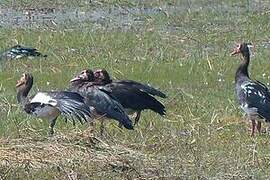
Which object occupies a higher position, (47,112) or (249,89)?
(249,89)

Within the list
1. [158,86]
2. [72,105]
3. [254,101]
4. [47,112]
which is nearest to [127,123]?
[72,105]

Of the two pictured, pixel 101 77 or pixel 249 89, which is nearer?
pixel 249 89

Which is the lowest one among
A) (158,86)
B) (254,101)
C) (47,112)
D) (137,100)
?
(158,86)

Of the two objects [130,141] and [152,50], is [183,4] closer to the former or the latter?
[152,50]

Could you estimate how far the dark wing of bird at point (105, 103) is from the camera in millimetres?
11883

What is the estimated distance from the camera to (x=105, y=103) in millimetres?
12141

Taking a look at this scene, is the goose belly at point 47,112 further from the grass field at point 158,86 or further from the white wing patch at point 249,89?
the white wing patch at point 249,89

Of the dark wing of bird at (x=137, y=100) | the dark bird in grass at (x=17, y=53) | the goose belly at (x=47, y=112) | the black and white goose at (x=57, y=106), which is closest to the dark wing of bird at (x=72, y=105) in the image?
the black and white goose at (x=57, y=106)

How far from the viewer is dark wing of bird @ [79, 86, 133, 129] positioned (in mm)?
11883

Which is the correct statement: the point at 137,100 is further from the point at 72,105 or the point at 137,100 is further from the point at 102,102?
the point at 72,105

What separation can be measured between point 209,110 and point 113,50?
4.96 metres

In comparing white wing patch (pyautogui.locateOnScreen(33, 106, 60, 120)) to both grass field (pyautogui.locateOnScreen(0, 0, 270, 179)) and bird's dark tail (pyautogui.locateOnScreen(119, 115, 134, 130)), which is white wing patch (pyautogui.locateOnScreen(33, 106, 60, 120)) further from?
bird's dark tail (pyautogui.locateOnScreen(119, 115, 134, 130))

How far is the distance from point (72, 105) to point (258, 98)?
7.41ft

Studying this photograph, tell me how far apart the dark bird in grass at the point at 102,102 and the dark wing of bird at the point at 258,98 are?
1.47 metres
